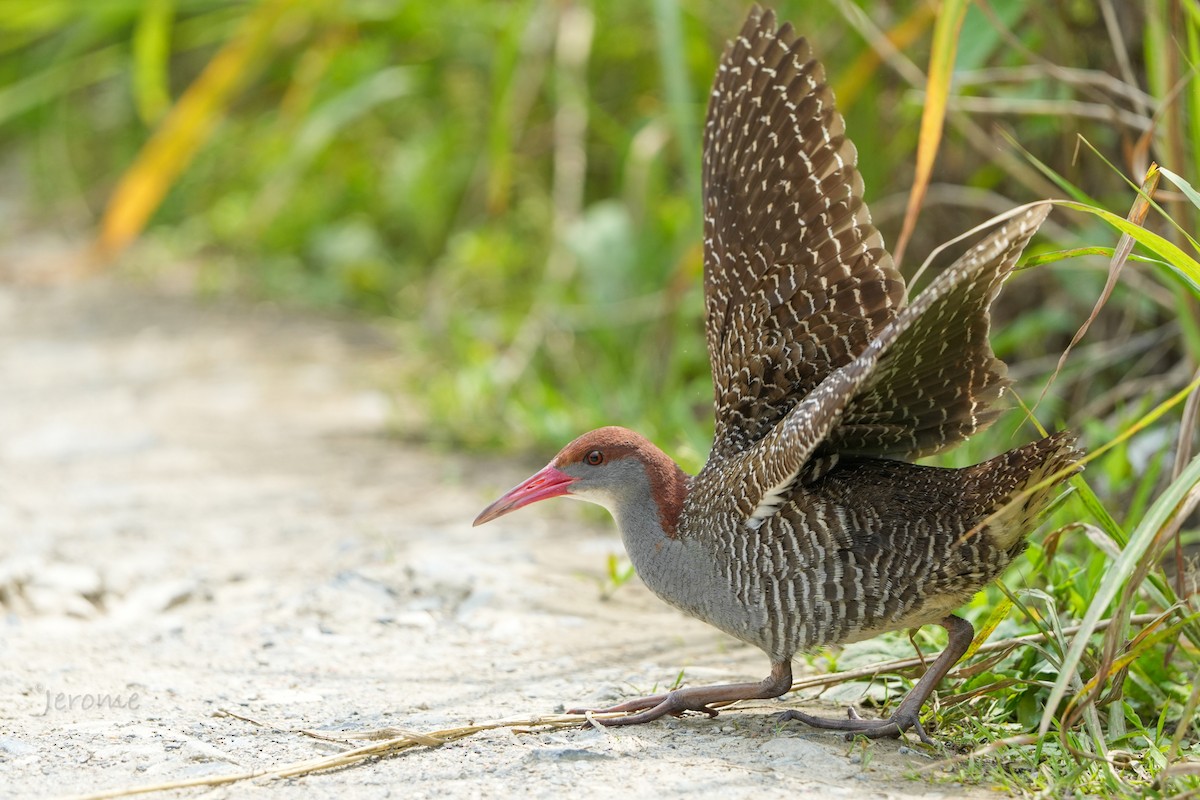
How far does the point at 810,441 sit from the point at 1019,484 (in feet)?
1.41

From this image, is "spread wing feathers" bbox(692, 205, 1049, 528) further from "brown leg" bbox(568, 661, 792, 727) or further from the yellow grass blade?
the yellow grass blade

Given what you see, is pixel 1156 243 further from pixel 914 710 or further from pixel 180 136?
pixel 180 136

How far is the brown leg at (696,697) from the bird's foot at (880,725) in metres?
0.11

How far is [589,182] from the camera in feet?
23.2

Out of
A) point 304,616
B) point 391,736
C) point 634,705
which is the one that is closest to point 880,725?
point 634,705

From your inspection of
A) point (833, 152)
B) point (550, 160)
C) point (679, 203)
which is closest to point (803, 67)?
point (833, 152)

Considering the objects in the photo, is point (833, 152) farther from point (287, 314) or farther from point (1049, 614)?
point (287, 314)

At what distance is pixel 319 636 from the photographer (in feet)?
11.0

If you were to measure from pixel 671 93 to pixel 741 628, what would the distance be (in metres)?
2.27

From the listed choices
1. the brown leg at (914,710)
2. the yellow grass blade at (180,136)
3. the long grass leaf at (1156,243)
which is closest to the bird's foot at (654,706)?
the brown leg at (914,710)

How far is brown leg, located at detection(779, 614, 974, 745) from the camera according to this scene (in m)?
2.70

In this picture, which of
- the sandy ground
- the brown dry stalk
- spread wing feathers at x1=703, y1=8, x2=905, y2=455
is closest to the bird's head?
spread wing feathers at x1=703, y1=8, x2=905, y2=455

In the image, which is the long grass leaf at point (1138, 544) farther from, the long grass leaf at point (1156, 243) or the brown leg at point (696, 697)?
the brown leg at point (696, 697)

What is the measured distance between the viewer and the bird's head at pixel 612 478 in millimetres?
3100
